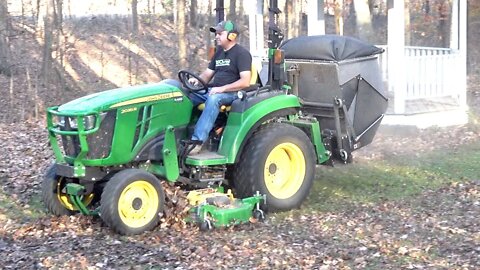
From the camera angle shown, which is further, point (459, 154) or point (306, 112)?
point (459, 154)

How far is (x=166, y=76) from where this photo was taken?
24047mm

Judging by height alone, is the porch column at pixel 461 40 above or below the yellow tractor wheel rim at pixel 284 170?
above

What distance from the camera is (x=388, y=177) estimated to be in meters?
9.58

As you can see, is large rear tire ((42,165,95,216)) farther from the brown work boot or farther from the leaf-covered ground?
the brown work boot

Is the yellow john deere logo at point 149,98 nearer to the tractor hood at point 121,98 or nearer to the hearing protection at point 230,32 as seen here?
the tractor hood at point 121,98

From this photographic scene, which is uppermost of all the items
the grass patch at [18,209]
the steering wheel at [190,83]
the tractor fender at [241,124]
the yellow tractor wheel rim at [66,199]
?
the steering wheel at [190,83]

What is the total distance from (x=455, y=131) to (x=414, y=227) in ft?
20.8

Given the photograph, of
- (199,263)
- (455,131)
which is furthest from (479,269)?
(455,131)

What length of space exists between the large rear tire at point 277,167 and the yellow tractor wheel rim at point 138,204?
1.13 m

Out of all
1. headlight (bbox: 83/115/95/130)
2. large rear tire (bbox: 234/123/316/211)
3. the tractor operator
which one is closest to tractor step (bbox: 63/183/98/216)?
headlight (bbox: 83/115/95/130)

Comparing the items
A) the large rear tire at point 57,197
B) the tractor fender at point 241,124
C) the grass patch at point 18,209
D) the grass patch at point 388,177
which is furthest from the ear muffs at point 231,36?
the grass patch at point 18,209

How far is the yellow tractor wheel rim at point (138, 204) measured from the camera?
6738 millimetres

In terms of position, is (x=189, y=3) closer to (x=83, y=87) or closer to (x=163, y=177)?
(x=83, y=87)

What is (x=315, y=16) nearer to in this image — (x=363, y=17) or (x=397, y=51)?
(x=397, y=51)
